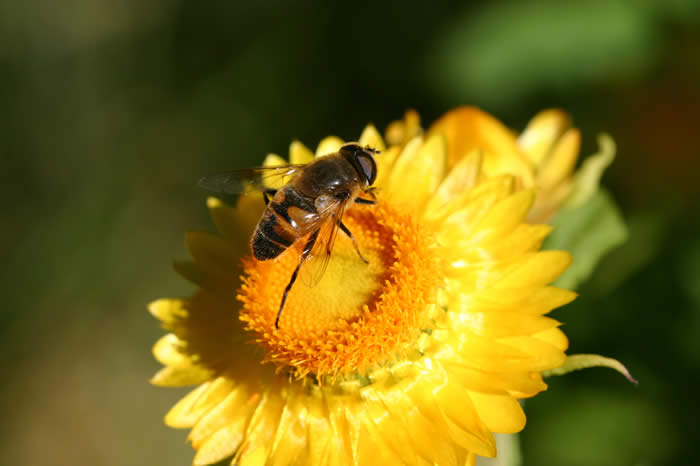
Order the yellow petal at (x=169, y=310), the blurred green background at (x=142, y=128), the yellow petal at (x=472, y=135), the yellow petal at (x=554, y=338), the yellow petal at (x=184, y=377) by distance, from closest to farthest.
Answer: the yellow petal at (x=554, y=338)
the yellow petal at (x=184, y=377)
the yellow petal at (x=169, y=310)
the yellow petal at (x=472, y=135)
the blurred green background at (x=142, y=128)

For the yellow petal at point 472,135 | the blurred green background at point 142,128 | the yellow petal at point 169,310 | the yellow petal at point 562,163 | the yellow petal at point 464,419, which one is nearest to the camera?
the yellow petal at point 464,419

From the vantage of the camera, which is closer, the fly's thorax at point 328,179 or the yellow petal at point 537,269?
the yellow petal at point 537,269

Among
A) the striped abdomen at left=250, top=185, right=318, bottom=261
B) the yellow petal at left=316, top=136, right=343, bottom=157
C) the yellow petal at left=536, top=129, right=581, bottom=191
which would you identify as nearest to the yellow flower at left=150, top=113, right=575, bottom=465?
the striped abdomen at left=250, top=185, right=318, bottom=261

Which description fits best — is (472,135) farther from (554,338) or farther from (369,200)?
(554,338)

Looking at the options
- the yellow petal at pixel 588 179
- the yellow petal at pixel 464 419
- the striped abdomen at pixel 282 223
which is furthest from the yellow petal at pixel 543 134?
the yellow petal at pixel 464 419

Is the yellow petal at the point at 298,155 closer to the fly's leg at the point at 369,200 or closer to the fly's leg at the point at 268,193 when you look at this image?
the fly's leg at the point at 268,193

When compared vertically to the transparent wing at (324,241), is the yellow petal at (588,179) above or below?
below
